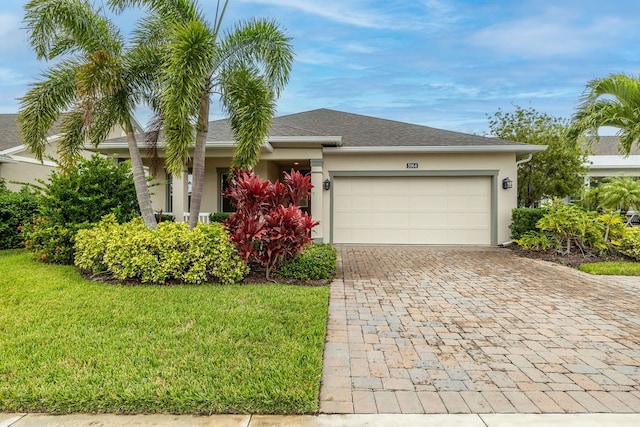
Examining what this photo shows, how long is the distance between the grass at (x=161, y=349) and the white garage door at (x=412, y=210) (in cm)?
670

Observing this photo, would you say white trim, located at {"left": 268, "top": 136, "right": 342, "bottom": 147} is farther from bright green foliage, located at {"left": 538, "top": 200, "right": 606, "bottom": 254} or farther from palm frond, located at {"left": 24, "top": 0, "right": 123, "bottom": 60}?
bright green foliage, located at {"left": 538, "top": 200, "right": 606, "bottom": 254}

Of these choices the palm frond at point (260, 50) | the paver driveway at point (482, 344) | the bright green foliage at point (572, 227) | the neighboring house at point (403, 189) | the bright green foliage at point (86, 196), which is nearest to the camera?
the paver driveway at point (482, 344)

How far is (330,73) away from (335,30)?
315 centimetres

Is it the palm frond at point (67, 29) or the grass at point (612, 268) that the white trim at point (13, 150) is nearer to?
the palm frond at point (67, 29)

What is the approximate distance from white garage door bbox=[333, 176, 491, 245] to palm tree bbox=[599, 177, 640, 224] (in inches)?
125

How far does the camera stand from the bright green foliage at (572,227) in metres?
9.20

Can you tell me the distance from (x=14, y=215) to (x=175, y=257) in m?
7.51

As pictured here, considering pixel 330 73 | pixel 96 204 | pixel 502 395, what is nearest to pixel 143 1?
pixel 96 204

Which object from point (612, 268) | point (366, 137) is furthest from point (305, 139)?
point (612, 268)

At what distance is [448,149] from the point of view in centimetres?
1165

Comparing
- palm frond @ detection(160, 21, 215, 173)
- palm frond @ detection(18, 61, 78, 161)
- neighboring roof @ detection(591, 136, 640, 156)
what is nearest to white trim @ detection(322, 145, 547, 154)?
palm frond @ detection(160, 21, 215, 173)

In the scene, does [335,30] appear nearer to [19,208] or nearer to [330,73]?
[330,73]

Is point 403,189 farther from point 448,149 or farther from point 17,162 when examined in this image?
point 17,162

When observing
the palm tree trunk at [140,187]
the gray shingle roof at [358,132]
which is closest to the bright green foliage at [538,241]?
the gray shingle roof at [358,132]
